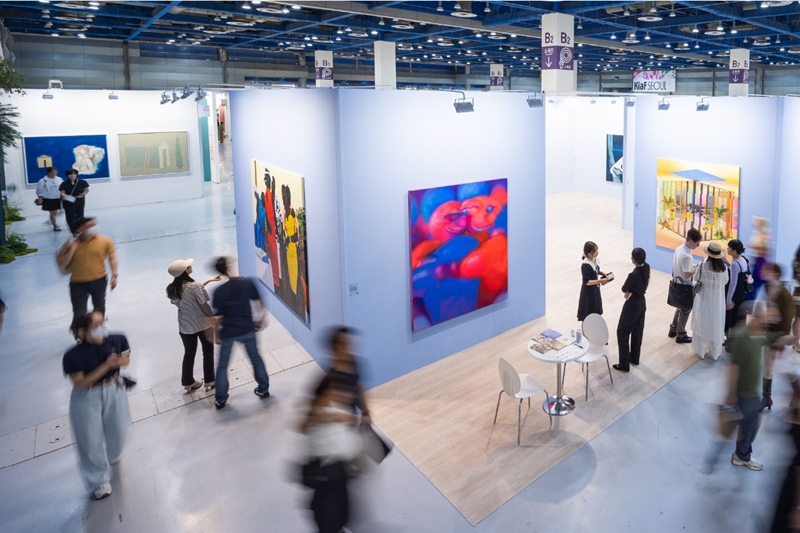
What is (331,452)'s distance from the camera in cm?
325

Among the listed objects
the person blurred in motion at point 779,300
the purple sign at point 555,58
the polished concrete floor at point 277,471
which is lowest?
the polished concrete floor at point 277,471

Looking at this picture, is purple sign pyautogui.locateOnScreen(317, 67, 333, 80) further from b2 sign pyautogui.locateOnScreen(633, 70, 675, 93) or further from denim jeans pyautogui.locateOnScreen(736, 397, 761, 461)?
b2 sign pyautogui.locateOnScreen(633, 70, 675, 93)

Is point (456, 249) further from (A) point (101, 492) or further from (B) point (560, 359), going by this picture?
(A) point (101, 492)

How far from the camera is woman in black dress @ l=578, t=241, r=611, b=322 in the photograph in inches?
249

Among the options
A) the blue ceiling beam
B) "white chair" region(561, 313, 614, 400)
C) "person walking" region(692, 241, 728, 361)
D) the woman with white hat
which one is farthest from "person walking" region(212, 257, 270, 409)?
the blue ceiling beam

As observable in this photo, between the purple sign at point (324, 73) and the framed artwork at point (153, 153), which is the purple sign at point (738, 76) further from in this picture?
the framed artwork at point (153, 153)

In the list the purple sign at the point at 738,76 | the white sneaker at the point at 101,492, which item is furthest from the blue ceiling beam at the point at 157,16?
the purple sign at the point at 738,76

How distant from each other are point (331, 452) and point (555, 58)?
9272 millimetres

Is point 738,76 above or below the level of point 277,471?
above

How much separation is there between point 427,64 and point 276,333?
81.2 feet

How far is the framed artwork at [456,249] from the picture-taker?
6359mm

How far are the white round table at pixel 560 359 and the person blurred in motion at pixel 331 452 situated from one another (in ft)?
7.81

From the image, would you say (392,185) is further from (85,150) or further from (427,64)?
(427,64)

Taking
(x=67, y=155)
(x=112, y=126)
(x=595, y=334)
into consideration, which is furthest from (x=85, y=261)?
(x=112, y=126)
